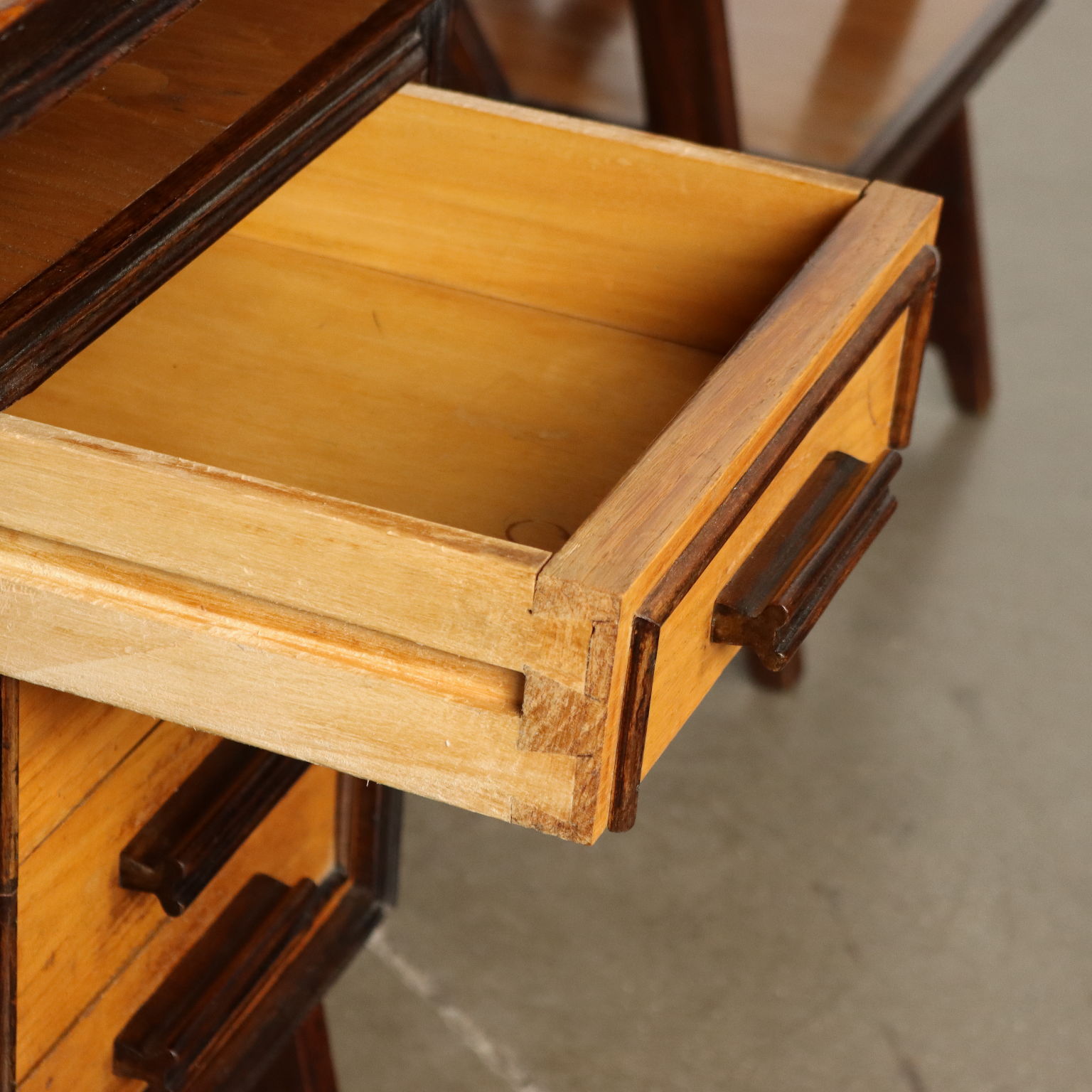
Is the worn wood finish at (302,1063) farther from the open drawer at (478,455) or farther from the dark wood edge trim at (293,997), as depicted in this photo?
the open drawer at (478,455)

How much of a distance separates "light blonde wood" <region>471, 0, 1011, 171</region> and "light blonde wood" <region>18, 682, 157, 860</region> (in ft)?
3.40

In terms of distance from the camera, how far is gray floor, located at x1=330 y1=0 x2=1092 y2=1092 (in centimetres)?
154

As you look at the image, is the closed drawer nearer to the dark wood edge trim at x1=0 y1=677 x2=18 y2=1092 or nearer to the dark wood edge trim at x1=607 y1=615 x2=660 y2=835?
the dark wood edge trim at x1=0 y1=677 x2=18 y2=1092

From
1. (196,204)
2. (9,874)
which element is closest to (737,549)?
(196,204)

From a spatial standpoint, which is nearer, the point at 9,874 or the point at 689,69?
the point at 9,874

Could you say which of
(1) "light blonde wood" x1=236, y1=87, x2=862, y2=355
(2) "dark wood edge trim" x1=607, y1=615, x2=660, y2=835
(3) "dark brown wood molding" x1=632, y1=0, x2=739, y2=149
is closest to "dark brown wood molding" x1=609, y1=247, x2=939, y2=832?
(2) "dark wood edge trim" x1=607, y1=615, x2=660, y2=835

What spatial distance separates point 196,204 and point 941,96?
121 centimetres

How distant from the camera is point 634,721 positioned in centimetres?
66

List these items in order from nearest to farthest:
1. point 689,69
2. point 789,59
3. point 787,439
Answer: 1. point 787,439
2. point 689,69
3. point 789,59

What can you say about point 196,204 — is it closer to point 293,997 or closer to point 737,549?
point 737,549

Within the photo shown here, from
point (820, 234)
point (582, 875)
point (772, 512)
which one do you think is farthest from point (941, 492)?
point (772, 512)

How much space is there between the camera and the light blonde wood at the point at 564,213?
0.95 m

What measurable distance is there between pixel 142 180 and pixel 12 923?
408mm

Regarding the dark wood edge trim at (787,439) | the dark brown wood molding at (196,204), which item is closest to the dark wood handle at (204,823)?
the dark brown wood molding at (196,204)
